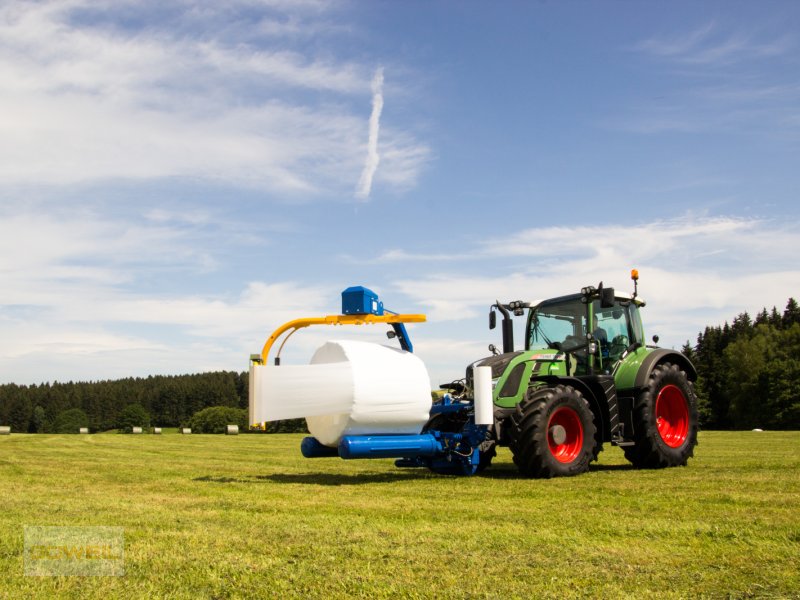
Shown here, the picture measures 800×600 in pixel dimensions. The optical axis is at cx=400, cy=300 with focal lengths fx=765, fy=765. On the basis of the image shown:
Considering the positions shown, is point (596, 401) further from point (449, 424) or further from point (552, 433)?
point (449, 424)

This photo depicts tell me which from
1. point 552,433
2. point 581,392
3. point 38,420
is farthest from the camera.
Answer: point 38,420

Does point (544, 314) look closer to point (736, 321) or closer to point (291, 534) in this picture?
point (291, 534)

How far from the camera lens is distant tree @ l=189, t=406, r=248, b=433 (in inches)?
3260

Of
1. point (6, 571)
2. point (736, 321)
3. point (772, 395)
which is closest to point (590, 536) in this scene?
point (6, 571)

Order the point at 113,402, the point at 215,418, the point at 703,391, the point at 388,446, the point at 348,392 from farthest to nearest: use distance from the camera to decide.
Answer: the point at 113,402, the point at 215,418, the point at 703,391, the point at 388,446, the point at 348,392

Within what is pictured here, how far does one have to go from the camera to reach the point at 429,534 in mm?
5809

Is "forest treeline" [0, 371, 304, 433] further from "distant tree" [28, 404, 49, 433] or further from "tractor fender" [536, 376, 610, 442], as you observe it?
"tractor fender" [536, 376, 610, 442]

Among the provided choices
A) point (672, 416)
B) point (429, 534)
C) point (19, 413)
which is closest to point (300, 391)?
point (429, 534)

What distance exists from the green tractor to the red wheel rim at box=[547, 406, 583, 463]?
1 centimetres

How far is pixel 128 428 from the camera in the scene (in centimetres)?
8944

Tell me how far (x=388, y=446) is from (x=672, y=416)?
18.5ft

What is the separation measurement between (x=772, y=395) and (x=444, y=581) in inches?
2593

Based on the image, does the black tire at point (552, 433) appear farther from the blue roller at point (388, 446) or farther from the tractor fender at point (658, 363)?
the tractor fender at point (658, 363)

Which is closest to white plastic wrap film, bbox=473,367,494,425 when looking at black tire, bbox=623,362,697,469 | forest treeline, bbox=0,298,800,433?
black tire, bbox=623,362,697,469
